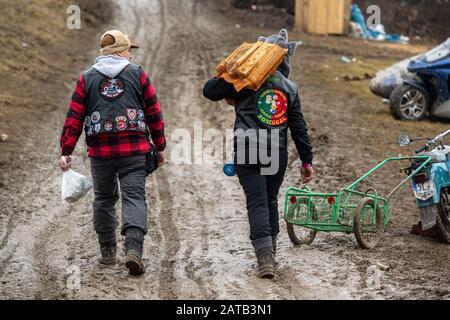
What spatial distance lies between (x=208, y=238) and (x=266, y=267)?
174cm

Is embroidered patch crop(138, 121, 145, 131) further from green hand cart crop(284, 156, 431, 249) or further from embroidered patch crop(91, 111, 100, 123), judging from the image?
green hand cart crop(284, 156, 431, 249)

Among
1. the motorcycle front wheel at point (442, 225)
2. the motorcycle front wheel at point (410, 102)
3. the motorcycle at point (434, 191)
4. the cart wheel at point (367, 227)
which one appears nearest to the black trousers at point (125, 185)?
the cart wheel at point (367, 227)

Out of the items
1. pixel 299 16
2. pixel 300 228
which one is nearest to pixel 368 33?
pixel 299 16

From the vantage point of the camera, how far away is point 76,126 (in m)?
6.76

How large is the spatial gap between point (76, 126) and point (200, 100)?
834 cm

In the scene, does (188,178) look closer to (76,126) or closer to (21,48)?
(76,126)

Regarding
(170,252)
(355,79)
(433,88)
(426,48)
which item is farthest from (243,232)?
(426,48)

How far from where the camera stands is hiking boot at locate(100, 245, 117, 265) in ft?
23.4

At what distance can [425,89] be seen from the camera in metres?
13.7

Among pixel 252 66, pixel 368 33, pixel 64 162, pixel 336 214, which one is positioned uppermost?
pixel 368 33

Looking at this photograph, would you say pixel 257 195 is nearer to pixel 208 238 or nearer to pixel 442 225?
pixel 208 238

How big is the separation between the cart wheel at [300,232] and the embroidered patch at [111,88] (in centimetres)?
171

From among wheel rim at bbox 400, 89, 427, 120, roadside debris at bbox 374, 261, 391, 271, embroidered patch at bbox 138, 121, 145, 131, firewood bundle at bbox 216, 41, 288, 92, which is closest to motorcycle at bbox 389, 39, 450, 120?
wheel rim at bbox 400, 89, 427, 120

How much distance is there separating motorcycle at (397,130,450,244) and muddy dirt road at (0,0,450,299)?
0.17 metres
